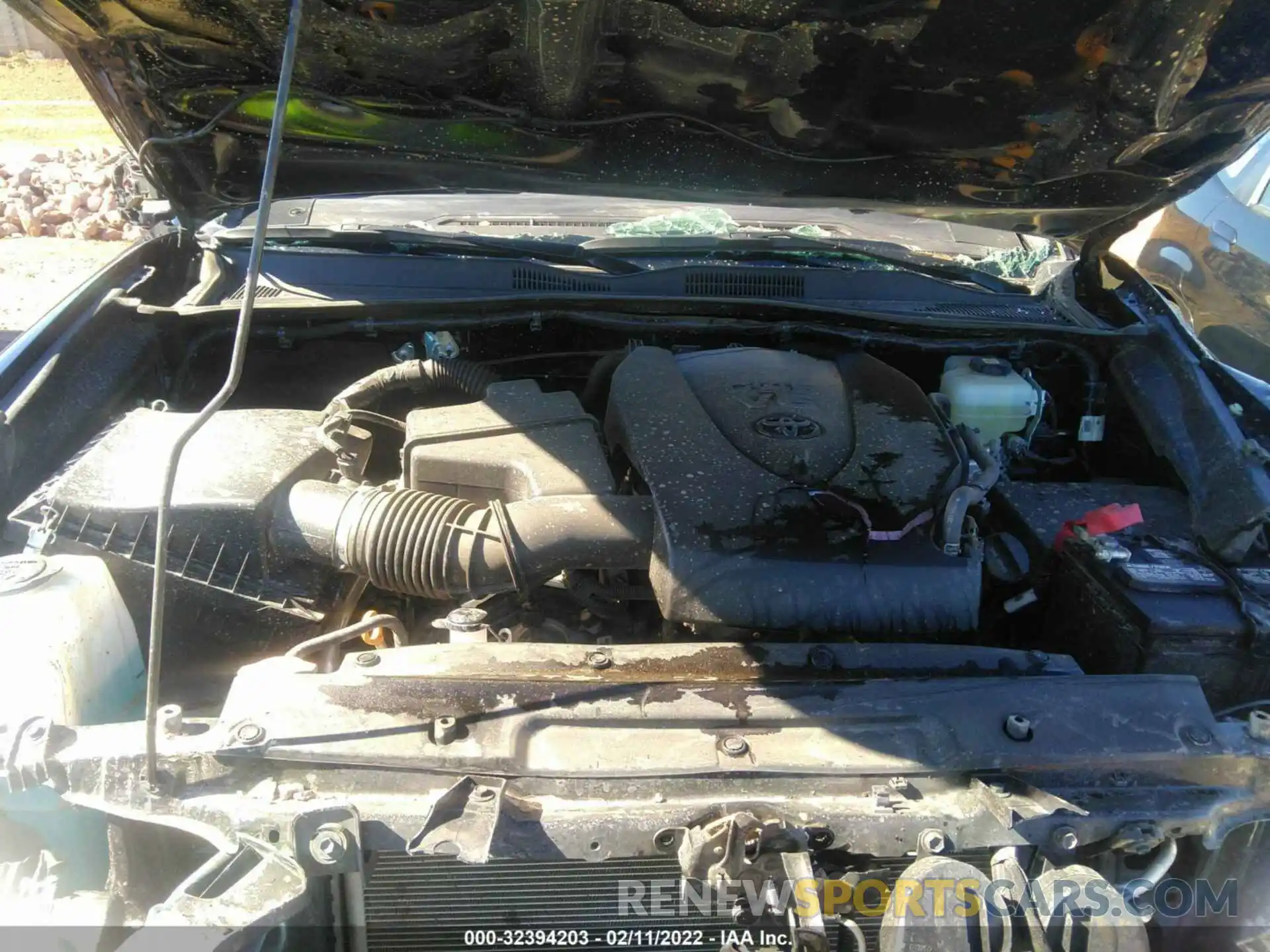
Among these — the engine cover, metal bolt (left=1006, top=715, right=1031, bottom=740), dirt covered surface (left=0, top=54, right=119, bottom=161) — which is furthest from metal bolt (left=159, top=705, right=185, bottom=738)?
dirt covered surface (left=0, top=54, right=119, bottom=161)

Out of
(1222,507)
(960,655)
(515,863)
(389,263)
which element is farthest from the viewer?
(389,263)

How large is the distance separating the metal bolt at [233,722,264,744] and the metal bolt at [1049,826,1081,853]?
42.3 inches

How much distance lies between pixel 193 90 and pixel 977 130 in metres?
1.55

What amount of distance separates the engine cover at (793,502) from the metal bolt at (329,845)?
0.57m

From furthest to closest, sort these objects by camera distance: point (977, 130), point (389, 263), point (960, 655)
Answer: point (389, 263) → point (977, 130) → point (960, 655)

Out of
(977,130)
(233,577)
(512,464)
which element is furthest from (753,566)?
(977,130)

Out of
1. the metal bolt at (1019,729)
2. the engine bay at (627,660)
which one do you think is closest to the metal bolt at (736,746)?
the engine bay at (627,660)

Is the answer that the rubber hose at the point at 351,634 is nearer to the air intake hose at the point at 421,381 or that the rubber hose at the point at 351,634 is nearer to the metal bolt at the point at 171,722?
the metal bolt at the point at 171,722

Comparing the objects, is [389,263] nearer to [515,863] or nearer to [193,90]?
[193,90]

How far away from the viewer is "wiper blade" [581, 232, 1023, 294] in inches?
99.0

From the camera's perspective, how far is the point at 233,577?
165cm

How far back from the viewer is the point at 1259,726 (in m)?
1.41

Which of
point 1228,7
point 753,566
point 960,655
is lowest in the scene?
point 960,655

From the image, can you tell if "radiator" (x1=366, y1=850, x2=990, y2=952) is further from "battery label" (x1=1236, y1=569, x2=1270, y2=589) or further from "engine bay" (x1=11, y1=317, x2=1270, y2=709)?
"battery label" (x1=1236, y1=569, x2=1270, y2=589)
